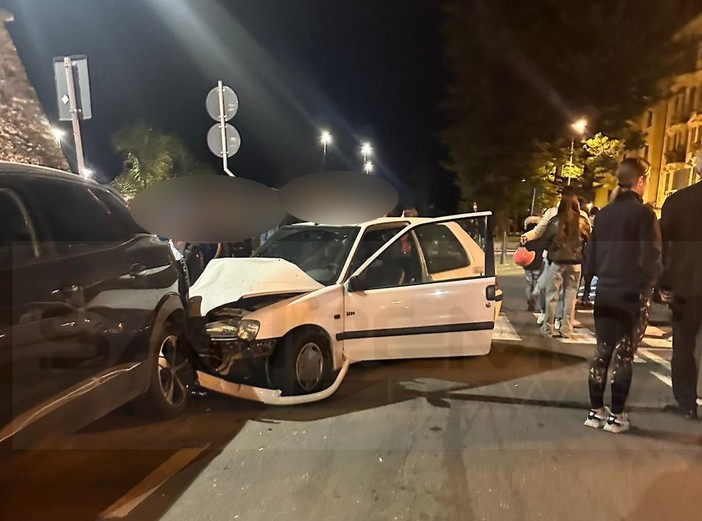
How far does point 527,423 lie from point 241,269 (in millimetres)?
2698

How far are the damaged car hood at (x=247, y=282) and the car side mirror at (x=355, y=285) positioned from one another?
263 millimetres

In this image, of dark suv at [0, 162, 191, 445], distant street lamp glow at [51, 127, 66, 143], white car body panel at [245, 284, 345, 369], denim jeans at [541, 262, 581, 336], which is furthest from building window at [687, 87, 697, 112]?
dark suv at [0, 162, 191, 445]

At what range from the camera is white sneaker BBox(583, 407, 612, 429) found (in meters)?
3.96

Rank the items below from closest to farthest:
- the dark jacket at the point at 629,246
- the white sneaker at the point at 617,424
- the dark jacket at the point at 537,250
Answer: the dark jacket at the point at 629,246 → the white sneaker at the point at 617,424 → the dark jacket at the point at 537,250

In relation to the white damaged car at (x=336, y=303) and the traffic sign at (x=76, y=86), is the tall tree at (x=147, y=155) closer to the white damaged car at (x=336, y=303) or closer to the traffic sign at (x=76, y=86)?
the traffic sign at (x=76, y=86)

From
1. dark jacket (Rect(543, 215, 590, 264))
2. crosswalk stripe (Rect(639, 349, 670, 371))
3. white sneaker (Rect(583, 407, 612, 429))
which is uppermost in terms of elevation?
dark jacket (Rect(543, 215, 590, 264))

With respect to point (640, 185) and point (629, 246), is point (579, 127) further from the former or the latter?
point (629, 246)

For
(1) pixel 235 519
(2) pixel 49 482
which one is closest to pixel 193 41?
(2) pixel 49 482

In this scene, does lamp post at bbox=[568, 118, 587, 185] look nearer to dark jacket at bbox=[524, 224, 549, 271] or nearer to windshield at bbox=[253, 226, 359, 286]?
dark jacket at bbox=[524, 224, 549, 271]

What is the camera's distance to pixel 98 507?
295 cm

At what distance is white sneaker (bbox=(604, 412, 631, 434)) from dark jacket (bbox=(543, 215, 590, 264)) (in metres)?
2.79

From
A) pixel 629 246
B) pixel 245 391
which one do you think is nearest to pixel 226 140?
pixel 245 391

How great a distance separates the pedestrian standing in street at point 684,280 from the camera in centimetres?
404

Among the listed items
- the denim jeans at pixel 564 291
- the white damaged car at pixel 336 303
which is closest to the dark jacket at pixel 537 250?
the denim jeans at pixel 564 291
